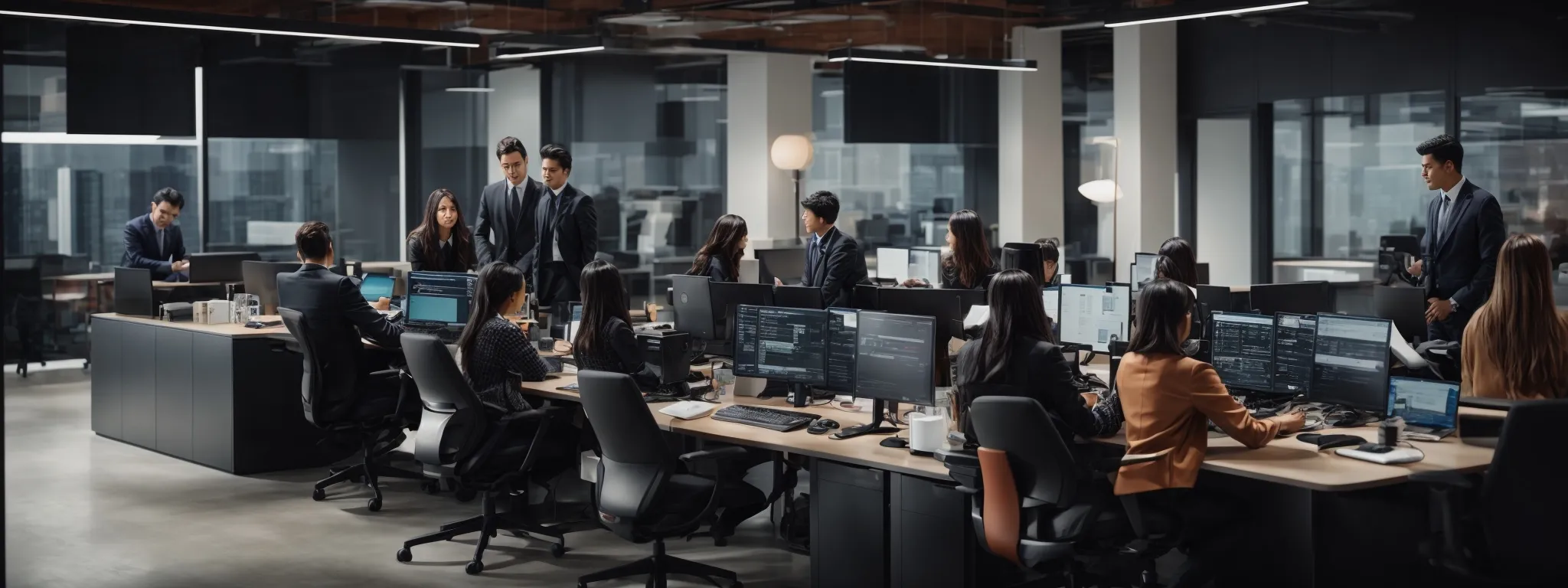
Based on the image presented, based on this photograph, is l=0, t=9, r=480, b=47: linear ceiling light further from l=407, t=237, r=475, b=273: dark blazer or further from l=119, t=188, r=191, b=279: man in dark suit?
l=119, t=188, r=191, b=279: man in dark suit

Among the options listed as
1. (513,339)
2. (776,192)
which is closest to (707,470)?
(513,339)

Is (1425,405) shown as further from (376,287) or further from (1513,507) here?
(376,287)

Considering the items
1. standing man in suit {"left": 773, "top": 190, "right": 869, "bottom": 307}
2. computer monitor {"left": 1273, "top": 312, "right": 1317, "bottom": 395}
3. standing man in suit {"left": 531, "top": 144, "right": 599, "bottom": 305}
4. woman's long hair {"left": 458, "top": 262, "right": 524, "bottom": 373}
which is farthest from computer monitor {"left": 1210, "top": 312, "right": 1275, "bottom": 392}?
standing man in suit {"left": 531, "top": 144, "right": 599, "bottom": 305}

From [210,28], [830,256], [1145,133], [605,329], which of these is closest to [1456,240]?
[830,256]

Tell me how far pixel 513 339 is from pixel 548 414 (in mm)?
352

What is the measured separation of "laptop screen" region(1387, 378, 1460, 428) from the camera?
5113 millimetres

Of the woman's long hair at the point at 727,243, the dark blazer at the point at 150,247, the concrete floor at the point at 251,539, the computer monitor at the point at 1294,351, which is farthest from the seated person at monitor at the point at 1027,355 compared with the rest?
the dark blazer at the point at 150,247

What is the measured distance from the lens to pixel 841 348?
18.9ft

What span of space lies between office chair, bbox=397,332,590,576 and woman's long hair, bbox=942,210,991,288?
238 cm

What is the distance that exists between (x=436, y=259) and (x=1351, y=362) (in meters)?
4.95

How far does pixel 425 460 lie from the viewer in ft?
20.0

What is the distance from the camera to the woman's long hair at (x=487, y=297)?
6.03m

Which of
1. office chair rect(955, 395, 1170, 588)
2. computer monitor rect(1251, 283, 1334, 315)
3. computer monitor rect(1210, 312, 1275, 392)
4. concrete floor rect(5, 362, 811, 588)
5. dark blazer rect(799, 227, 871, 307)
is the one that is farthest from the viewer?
dark blazer rect(799, 227, 871, 307)

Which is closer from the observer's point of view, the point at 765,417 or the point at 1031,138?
the point at 765,417
